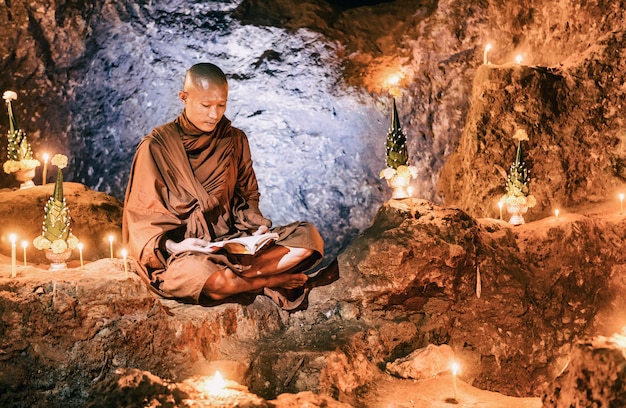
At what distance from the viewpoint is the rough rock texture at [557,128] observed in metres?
6.93

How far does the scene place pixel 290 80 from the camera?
8008 millimetres

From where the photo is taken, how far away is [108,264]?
5285 millimetres

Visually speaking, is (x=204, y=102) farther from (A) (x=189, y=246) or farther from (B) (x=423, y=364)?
(B) (x=423, y=364)

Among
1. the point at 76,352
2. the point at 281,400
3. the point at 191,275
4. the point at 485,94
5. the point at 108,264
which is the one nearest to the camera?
the point at 281,400

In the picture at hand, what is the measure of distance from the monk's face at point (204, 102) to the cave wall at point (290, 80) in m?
2.66

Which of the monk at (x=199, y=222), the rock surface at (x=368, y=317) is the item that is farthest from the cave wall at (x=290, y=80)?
the monk at (x=199, y=222)

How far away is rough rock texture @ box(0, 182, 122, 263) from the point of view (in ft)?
20.5

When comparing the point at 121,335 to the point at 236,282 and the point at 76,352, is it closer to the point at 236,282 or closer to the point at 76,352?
the point at 76,352

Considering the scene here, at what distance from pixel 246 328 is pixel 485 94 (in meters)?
3.72

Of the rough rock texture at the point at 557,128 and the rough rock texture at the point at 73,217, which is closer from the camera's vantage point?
the rough rock texture at the point at 73,217

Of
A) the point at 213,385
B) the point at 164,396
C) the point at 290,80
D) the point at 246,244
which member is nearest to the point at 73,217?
the point at 246,244

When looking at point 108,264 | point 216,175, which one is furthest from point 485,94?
point 108,264

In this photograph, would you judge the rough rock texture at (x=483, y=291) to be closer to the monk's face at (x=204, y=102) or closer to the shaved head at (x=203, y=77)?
the monk's face at (x=204, y=102)

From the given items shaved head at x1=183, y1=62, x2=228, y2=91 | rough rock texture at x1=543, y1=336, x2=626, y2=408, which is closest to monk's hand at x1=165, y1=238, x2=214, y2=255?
shaved head at x1=183, y1=62, x2=228, y2=91
